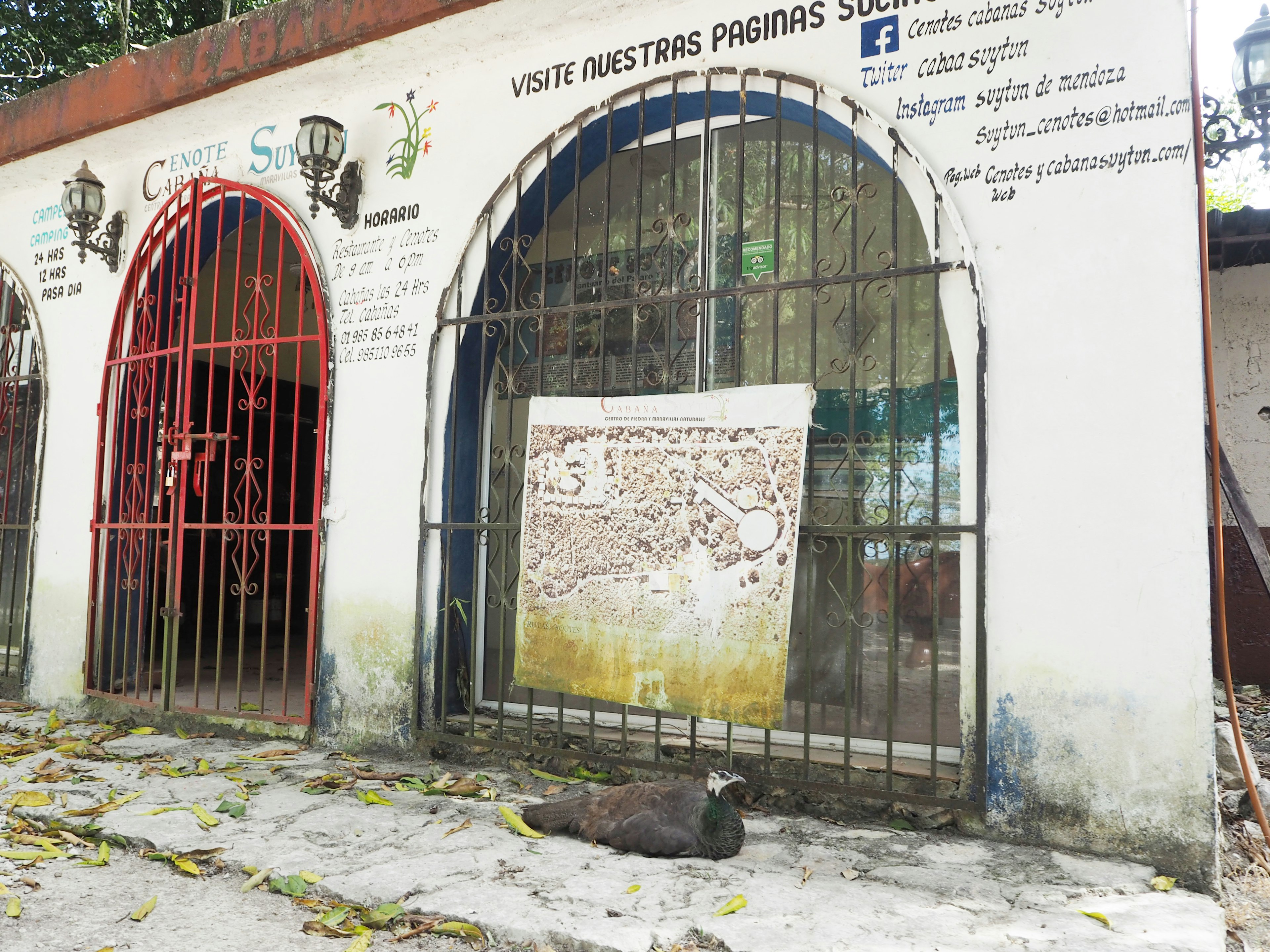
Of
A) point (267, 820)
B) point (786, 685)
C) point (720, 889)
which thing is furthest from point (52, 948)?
point (786, 685)

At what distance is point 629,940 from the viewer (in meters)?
2.59

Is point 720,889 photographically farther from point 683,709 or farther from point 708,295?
point 708,295

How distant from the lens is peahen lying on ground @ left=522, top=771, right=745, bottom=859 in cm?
322

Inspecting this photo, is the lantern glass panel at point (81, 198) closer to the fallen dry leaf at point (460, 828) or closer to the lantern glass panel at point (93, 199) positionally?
the lantern glass panel at point (93, 199)

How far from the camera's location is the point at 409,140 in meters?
5.00

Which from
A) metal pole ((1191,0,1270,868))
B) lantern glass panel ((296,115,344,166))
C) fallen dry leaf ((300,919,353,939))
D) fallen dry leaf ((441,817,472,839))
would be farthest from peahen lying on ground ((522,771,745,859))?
lantern glass panel ((296,115,344,166))

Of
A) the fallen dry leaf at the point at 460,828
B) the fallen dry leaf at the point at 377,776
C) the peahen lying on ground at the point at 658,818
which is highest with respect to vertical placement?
the peahen lying on ground at the point at 658,818

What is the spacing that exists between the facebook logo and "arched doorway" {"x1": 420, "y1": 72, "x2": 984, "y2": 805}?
0.78 feet

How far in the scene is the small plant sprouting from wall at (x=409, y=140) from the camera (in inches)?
195

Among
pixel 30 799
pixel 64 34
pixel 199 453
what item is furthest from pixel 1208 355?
pixel 64 34

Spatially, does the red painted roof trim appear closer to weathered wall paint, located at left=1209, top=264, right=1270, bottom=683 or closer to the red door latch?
the red door latch

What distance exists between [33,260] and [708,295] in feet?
17.3

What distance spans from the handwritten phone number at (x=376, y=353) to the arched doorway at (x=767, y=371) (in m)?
0.23

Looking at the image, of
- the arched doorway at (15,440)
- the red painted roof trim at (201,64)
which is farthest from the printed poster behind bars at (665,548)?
the arched doorway at (15,440)
